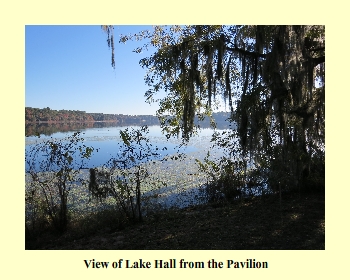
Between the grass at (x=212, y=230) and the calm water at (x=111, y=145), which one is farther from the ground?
the calm water at (x=111, y=145)

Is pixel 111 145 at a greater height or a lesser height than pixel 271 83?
lesser

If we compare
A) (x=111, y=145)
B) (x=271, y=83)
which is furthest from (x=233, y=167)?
(x=111, y=145)

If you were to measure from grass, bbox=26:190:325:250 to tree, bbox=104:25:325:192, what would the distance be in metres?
0.93

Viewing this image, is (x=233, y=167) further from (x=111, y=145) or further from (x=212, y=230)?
(x=111, y=145)

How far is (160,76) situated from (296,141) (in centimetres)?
403

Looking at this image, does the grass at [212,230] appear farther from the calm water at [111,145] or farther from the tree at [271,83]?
the calm water at [111,145]

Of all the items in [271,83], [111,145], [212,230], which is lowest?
[212,230]

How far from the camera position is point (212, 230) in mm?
4566

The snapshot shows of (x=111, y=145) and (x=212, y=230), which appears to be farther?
(x=111, y=145)

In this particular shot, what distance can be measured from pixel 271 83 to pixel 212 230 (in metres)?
2.86

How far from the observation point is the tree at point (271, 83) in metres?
4.93

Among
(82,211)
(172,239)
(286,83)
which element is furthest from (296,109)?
(82,211)

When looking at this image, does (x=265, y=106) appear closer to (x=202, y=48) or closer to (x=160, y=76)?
(x=202, y=48)

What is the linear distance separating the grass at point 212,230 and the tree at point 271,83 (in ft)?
3.06
